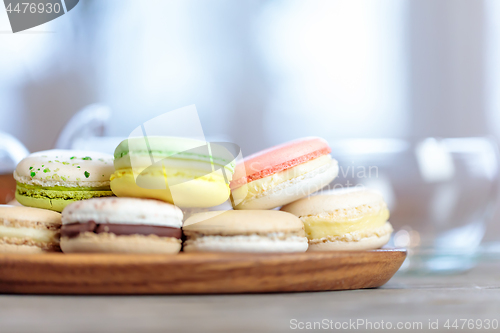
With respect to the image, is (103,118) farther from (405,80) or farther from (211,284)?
(405,80)

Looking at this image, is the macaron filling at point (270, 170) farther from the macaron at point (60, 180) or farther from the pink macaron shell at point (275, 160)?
the macaron at point (60, 180)

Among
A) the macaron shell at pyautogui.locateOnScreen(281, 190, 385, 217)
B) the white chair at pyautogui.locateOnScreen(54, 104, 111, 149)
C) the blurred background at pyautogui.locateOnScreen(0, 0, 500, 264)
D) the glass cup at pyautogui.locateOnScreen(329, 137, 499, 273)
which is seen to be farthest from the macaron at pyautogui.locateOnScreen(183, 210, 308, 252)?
the blurred background at pyautogui.locateOnScreen(0, 0, 500, 264)

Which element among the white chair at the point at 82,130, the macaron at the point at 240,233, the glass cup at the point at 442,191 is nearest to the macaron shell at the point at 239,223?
the macaron at the point at 240,233

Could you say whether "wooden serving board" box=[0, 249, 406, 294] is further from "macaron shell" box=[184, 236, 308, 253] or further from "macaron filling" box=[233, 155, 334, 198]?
"macaron filling" box=[233, 155, 334, 198]

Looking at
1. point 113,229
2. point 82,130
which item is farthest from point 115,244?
point 82,130

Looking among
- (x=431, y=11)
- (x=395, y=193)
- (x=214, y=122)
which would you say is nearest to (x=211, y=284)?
(x=395, y=193)
